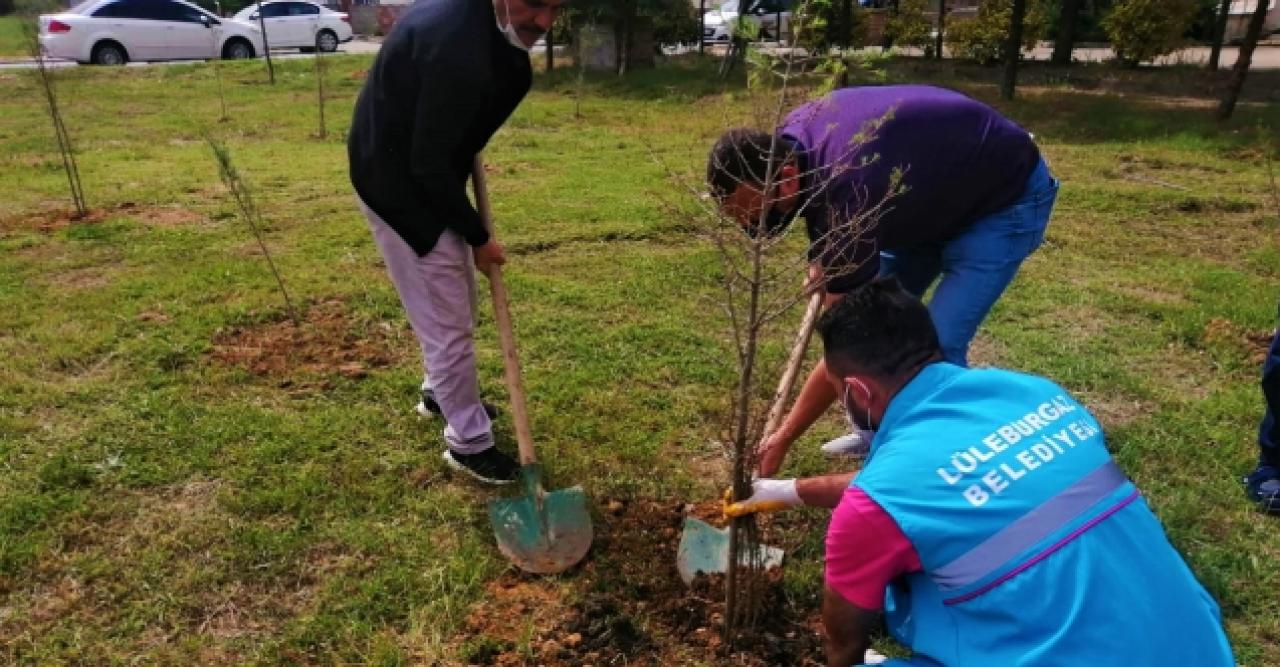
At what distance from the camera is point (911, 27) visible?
1598 cm

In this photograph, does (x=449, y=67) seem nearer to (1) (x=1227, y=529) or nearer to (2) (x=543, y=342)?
(2) (x=543, y=342)

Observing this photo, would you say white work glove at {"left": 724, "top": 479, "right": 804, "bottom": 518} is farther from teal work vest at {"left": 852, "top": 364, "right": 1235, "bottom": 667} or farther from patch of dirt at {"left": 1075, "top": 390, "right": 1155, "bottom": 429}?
patch of dirt at {"left": 1075, "top": 390, "right": 1155, "bottom": 429}

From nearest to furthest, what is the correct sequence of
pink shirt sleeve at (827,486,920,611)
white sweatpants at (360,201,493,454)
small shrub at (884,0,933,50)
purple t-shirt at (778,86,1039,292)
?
pink shirt sleeve at (827,486,920,611) < purple t-shirt at (778,86,1039,292) < white sweatpants at (360,201,493,454) < small shrub at (884,0,933,50)

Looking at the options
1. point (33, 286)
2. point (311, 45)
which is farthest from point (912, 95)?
point (311, 45)

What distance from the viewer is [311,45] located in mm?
22281

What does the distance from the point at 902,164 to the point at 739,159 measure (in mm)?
564

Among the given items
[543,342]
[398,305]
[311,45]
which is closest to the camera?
[543,342]

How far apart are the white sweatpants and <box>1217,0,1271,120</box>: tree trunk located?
9.29m

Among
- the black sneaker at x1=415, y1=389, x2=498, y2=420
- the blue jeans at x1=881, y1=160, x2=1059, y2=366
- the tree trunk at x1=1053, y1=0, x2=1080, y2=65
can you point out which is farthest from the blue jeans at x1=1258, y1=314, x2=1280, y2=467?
the tree trunk at x1=1053, y1=0, x2=1080, y2=65

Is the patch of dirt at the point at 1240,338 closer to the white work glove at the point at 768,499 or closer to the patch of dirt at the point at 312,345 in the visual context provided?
the white work glove at the point at 768,499

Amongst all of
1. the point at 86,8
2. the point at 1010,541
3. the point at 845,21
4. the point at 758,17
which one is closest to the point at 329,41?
the point at 86,8

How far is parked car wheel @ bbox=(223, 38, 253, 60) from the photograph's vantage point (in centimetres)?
1977

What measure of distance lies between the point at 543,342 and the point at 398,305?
96cm

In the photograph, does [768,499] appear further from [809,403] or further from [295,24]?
[295,24]
